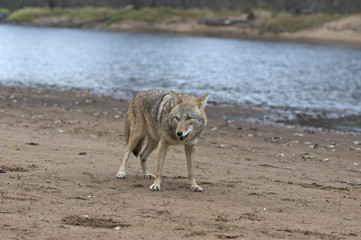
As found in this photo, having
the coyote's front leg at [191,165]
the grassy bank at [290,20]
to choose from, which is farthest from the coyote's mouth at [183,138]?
the grassy bank at [290,20]

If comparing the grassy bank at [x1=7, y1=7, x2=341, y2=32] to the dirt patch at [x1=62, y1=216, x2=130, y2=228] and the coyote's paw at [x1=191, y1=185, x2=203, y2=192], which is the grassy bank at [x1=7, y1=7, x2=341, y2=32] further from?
the dirt patch at [x1=62, y1=216, x2=130, y2=228]

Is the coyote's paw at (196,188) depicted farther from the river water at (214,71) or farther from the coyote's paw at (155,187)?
the river water at (214,71)

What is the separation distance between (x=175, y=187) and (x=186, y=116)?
115 cm

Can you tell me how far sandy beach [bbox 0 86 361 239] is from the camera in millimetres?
5859

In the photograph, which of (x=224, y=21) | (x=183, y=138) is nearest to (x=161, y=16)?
(x=224, y=21)

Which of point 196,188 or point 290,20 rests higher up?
point 290,20

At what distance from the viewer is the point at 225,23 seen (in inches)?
2685

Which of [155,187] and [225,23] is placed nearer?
[155,187]

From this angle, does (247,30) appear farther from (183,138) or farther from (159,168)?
(183,138)

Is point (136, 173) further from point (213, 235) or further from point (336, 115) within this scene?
point (336, 115)

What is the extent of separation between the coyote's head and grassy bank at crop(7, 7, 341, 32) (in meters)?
57.8

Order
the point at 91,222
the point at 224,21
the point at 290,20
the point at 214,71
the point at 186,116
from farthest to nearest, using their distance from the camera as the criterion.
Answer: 1. the point at 224,21
2. the point at 290,20
3. the point at 214,71
4. the point at 186,116
5. the point at 91,222

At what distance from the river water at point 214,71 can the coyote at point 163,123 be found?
9469 mm

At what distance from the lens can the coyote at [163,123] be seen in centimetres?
737
